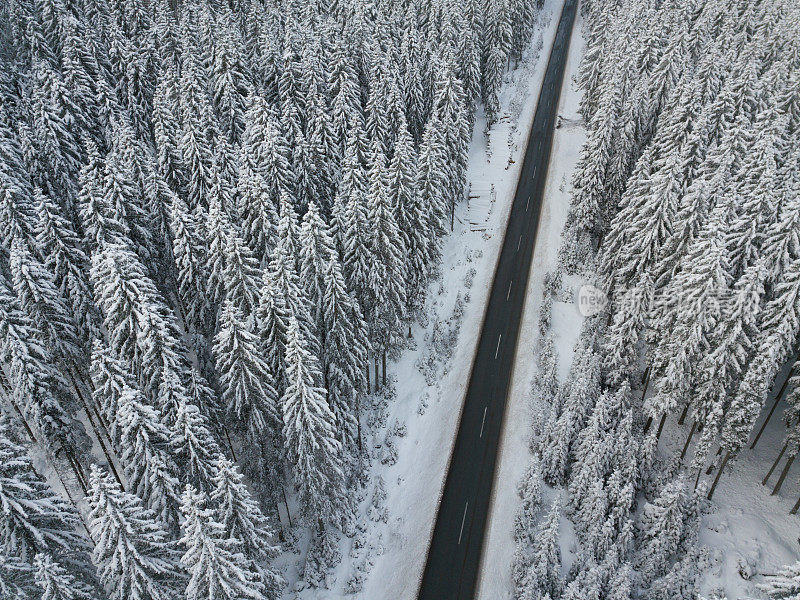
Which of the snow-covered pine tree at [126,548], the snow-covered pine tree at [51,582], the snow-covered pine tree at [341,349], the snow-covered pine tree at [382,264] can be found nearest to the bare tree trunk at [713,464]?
the snow-covered pine tree at [382,264]

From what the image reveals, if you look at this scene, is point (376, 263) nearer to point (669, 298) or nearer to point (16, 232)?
point (669, 298)

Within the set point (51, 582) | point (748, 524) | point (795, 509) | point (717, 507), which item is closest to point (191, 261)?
point (51, 582)

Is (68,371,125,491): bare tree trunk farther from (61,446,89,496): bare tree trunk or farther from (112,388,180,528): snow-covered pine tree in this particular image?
(112,388,180,528): snow-covered pine tree

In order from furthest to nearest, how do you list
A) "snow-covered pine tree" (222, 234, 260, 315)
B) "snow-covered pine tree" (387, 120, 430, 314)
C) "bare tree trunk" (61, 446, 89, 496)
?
"snow-covered pine tree" (387, 120, 430, 314), "bare tree trunk" (61, 446, 89, 496), "snow-covered pine tree" (222, 234, 260, 315)

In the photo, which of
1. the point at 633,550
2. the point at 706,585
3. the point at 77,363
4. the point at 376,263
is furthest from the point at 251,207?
the point at 706,585

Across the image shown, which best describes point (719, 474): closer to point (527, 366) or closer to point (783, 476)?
point (783, 476)

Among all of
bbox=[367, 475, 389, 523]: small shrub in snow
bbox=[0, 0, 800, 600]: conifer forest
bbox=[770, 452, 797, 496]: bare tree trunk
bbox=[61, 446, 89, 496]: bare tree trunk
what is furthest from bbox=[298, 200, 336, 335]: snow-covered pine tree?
bbox=[770, 452, 797, 496]: bare tree trunk
